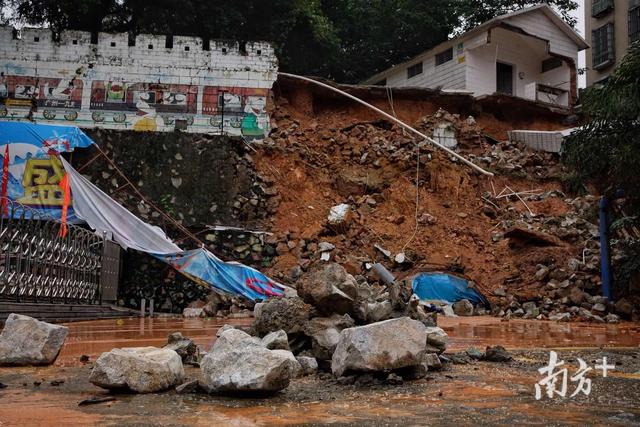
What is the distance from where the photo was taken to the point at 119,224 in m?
11.1

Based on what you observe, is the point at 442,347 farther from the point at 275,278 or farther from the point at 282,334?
the point at 275,278

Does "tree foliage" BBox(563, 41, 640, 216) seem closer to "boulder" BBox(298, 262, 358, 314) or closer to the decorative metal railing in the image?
"boulder" BBox(298, 262, 358, 314)

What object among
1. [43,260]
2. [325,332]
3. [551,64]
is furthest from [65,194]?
[551,64]

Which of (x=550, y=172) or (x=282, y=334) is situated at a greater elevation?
(x=550, y=172)

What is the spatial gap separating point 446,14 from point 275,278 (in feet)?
61.1

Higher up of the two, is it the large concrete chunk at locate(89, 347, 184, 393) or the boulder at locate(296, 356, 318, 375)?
the large concrete chunk at locate(89, 347, 184, 393)

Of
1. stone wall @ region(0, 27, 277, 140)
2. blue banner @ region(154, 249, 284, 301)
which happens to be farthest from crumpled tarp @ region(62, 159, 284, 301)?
stone wall @ region(0, 27, 277, 140)

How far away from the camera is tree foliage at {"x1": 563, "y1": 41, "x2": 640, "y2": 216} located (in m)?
9.36

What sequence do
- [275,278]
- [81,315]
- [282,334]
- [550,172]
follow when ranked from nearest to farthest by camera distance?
[282,334]
[81,315]
[275,278]
[550,172]

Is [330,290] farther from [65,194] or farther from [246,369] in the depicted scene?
[65,194]

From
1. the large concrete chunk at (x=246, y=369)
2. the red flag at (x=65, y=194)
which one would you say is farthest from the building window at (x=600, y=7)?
the large concrete chunk at (x=246, y=369)

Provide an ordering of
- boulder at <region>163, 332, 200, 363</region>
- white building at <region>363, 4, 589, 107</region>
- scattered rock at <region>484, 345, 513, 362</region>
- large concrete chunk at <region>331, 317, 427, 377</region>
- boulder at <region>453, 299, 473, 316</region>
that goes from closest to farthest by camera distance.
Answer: large concrete chunk at <region>331, 317, 427, 377</region>
boulder at <region>163, 332, 200, 363</region>
scattered rock at <region>484, 345, 513, 362</region>
boulder at <region>453, 299, 473, 316</region>
white building at <region>363, 4, 589, 107</region>

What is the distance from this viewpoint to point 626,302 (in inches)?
425

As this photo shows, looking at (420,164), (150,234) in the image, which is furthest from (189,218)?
(420,164)
